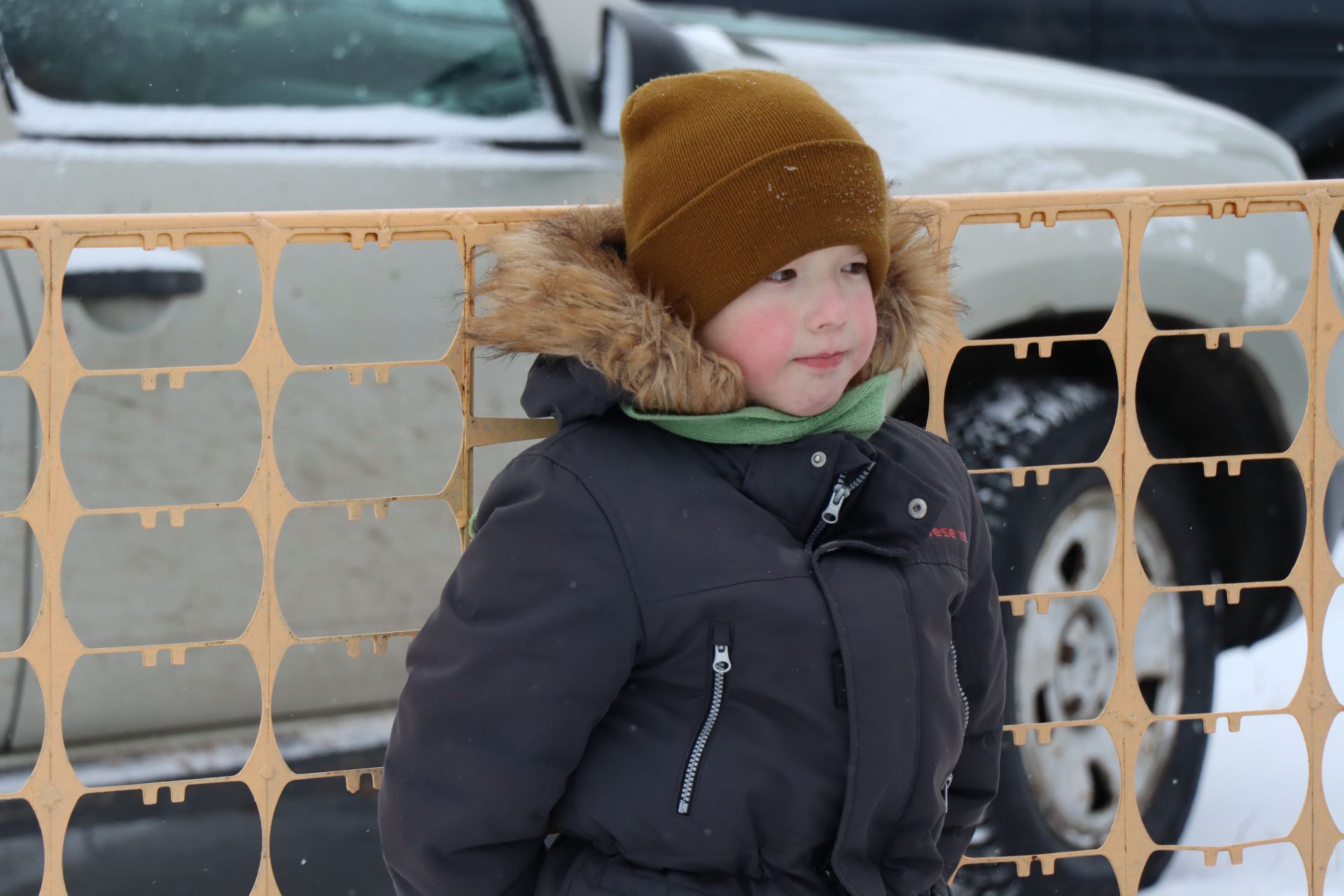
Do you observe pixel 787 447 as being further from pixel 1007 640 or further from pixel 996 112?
pixel 996 112

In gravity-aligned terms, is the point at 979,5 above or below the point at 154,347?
below

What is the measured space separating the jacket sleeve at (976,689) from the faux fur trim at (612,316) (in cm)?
22

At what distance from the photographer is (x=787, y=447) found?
142 centimetres

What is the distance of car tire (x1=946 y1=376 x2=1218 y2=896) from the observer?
244 cm

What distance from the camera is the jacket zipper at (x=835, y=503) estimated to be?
1387 millimetres

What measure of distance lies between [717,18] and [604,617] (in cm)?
457

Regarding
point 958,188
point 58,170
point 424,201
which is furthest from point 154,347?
point 958,188

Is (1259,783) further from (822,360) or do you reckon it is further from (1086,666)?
(822,360)

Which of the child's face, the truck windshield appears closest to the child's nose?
the child's face

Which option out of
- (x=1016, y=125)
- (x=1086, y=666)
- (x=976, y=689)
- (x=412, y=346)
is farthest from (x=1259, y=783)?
(x=412, y=346)

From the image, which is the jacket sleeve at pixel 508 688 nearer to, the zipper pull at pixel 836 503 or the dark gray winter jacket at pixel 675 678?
the dark gray winter jacket at pixel 675 678

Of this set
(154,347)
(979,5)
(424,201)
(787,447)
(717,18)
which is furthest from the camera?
(979,5)

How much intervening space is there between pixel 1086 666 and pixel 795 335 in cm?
148

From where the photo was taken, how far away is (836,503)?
4.56ft
